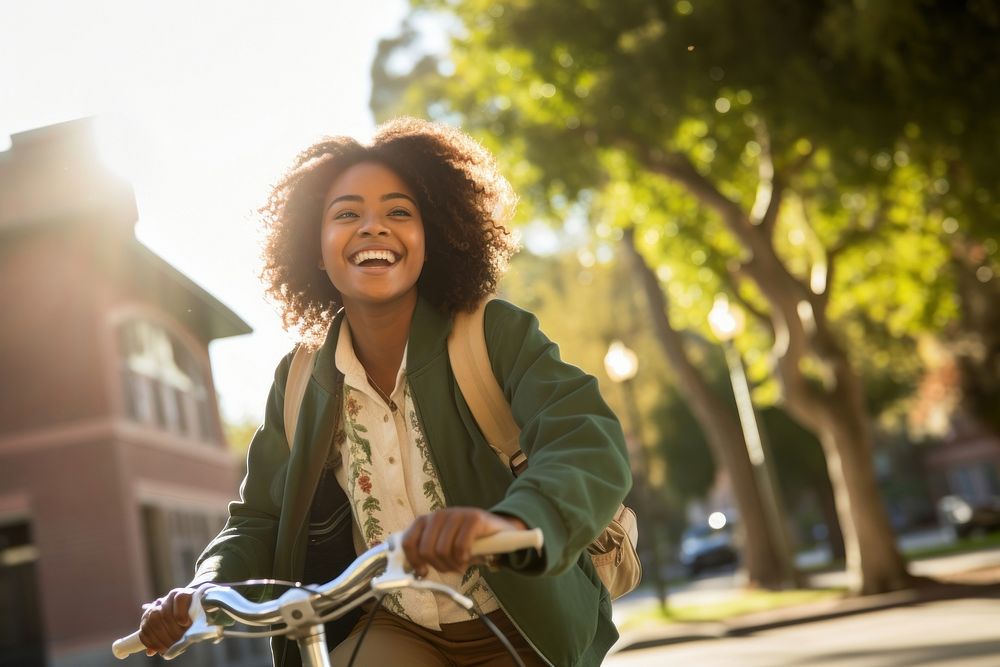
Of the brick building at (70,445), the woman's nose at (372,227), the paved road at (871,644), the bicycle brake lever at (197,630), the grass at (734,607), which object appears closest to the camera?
the bicycle brake lever at (197,630)

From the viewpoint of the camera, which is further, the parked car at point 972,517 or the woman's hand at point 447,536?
the parked car at point 972,517

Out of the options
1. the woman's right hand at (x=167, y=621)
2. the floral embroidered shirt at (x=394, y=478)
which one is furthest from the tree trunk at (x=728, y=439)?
the woman's right hand at (x=167, y=621)

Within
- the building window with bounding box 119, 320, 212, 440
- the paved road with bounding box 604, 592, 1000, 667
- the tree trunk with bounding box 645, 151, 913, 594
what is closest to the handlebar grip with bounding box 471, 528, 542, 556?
the paved road with bounding box 604, 592, 1000, 667

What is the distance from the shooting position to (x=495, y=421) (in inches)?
112

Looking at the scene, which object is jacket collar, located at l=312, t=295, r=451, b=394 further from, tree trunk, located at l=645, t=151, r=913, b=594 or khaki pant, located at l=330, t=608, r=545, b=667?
tree trunk, located at l=645, t=151, r=913, b=594

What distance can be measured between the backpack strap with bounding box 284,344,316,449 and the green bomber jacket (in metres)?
0.04

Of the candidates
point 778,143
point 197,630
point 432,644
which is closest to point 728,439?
point 778,143

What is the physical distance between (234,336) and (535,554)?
22.9 ft

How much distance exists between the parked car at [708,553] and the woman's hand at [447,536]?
44.5 m

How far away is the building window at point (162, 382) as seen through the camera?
24297 millimetres

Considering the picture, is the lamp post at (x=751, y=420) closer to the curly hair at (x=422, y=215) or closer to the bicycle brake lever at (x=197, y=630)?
the curly hair at (x=422, y=215)

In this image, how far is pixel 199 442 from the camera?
1093 inches

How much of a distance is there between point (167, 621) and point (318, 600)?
1.58 feet

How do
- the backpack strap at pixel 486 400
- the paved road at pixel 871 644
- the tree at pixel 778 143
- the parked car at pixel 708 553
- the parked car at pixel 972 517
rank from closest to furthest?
1. the backpack strap at pixel 486 400
2. the paved road at pixel 871 644
3. the tree at pixel 778 143
4. the parked car at pixel 972 517
5. the parked car at pixel 708 553
